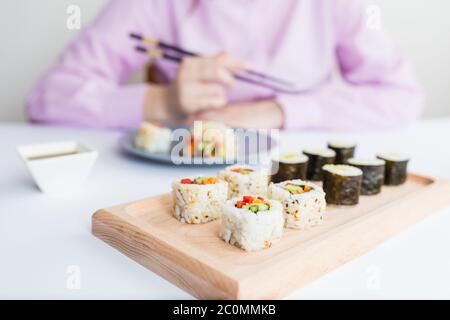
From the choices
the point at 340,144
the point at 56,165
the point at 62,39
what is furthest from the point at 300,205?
the point at 62,39

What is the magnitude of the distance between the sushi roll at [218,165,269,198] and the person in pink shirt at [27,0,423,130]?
2.68ft

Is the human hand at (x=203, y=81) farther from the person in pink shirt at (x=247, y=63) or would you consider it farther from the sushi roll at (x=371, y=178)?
the sushi roll at (x=371, y=178)

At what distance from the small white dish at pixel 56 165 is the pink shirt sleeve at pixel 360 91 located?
1.02m

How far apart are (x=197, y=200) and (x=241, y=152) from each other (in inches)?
21.5

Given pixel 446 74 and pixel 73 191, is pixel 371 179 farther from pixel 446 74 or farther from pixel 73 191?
pixel 446 74

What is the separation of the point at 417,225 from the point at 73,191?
2.86 feet

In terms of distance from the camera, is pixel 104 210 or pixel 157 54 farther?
pixel 157 54

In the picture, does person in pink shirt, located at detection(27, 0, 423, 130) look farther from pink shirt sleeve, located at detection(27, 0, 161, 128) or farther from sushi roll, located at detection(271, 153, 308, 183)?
sushi roll, located at detection(271, 153, 308, 183)

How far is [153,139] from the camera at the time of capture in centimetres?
151

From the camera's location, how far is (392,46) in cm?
229

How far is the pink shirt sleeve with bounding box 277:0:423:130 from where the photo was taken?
80.7 inches
